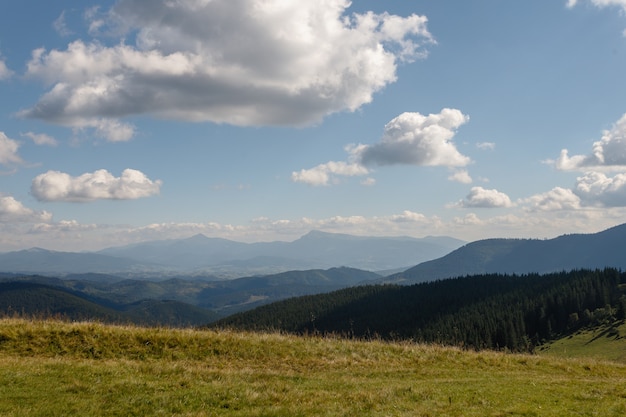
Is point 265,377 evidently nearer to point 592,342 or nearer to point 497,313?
point 592,342

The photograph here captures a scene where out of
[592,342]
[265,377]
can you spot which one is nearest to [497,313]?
[592,342]

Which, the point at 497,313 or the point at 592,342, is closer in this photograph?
the point at 592,342

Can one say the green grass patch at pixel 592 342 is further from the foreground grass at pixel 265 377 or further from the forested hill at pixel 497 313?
the foreground grass at pixel 265 377

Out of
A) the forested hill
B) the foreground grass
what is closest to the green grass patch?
the forested hill

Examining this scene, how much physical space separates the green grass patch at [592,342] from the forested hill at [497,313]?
7292 mm

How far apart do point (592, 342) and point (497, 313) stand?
47.7m

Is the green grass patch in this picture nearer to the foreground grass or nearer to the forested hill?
the forested hill

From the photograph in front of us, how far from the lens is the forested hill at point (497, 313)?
4439 inches

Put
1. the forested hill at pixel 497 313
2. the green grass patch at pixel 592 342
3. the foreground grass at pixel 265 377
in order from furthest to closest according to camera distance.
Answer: the forested hill at pixel 497 313 < the green grass patch at pixel 592 342 < the foreground grass at pixel 265 377

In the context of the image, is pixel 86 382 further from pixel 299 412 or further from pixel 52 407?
pixel 299 412

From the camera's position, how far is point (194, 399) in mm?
13586

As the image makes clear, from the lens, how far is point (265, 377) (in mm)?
17469

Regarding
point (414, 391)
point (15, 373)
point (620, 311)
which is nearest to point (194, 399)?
point (15, 373)

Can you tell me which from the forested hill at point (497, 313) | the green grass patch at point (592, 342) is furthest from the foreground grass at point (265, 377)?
the green grass patch at point (592, 342)
